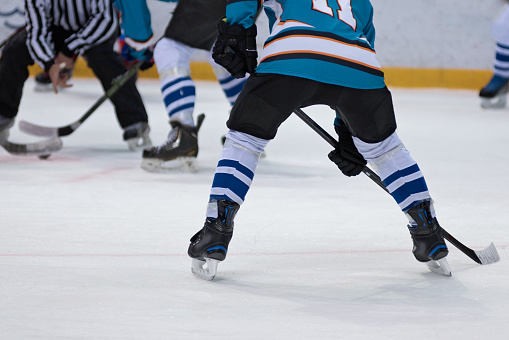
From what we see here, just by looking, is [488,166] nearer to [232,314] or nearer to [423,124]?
[423,124]

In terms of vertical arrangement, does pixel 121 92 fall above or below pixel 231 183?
below

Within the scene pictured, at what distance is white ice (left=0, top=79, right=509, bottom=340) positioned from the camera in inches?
65.6

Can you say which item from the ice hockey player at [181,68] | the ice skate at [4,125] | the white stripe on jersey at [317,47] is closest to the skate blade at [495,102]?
the ice hockey player at [181,68]

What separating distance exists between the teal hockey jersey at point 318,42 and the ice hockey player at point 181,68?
153 centimetres

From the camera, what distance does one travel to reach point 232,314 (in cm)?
172

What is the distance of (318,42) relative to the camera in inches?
77.0

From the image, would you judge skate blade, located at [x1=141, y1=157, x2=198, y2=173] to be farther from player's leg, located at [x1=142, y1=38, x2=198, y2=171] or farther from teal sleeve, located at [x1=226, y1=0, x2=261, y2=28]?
teal sleeve, located at [x1=226, y1=0, x2=261, y2=28]

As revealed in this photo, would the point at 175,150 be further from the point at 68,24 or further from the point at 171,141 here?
the point at 68,24

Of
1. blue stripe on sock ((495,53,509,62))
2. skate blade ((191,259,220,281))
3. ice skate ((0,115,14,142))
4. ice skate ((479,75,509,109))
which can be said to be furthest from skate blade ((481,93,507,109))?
skate blade ((191,259,220,281))

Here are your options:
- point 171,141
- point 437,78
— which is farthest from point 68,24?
point 437,78

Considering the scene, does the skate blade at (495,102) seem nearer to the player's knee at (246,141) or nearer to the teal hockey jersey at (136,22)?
the teal hockey jersey at (136,22)

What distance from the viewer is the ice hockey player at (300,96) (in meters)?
1.94

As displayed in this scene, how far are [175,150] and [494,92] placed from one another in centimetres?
328

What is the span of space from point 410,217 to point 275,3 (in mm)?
551
